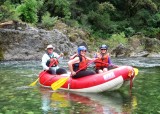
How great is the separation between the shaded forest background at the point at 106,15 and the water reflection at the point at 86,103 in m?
17.7

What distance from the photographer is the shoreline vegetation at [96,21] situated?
25531 mm

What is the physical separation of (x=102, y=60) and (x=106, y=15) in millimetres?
22876

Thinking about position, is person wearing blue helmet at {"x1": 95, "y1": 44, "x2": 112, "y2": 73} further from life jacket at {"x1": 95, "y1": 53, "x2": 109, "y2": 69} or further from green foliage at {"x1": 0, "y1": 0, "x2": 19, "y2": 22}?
green foliage at {"x1": 0, "y1": 0, "x2": 19, "y2": 22}

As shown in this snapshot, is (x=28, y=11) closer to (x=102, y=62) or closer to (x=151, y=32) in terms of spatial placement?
(x=151, y=32)

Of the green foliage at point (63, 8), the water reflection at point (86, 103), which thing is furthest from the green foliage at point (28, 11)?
the water reflection at point (86, 103)

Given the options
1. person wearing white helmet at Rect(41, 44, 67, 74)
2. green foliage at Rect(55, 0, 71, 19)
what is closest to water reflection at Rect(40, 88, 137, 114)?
person wearing white helmet at Rect(41, 44, 67, 74)

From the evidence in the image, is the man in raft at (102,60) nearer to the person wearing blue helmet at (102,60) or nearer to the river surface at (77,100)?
the person wearing blue helmet at (102,60)

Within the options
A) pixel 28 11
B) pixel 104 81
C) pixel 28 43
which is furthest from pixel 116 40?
pixel 104 81

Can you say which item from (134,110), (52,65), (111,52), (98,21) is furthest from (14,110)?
(98,21)

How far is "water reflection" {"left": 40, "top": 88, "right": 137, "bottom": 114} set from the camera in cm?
750

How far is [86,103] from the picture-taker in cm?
834

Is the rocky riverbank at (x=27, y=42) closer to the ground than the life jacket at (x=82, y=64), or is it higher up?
higher up

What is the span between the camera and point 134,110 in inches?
295

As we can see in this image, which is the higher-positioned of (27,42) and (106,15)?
(106,15)
